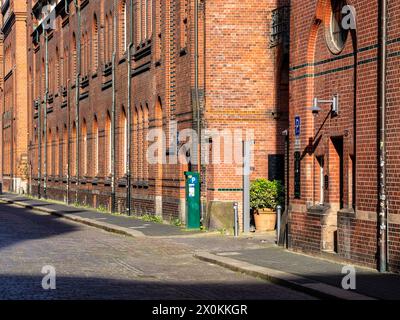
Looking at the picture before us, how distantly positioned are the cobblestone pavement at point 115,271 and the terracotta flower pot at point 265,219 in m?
3.44

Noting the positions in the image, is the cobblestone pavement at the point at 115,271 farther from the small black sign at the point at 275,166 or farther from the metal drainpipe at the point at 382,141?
the small black sign at the point at 275,166

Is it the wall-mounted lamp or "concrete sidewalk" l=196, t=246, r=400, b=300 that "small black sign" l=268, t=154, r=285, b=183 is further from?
the wall-mounted lamp

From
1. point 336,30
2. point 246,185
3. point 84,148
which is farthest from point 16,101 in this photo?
point 336,30

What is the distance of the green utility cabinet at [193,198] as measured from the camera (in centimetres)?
2908

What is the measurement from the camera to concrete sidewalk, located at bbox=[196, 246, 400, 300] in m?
14.5

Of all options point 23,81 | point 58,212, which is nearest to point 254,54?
point 58,212

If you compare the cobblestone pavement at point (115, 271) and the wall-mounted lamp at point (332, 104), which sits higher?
the wall-mounted lamp at point (332, 104)

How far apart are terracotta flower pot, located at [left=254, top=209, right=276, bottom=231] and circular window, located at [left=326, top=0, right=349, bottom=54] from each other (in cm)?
881

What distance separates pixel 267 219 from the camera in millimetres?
28469

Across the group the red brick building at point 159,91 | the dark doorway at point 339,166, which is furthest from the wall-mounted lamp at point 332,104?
Answer: the red brick building at point 159,91

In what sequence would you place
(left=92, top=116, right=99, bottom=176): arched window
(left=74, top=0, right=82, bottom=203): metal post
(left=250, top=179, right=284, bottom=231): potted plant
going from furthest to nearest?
(left=74, top=0, right=82, bottom=203): metal post → (left=92, top=116, right=99, bottom=176): arched window → (left=250, top=179, right=284, bottom=231): potted plant

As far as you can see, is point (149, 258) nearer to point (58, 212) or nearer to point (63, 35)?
point (58, 212)

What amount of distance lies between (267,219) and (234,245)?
4.90 metres

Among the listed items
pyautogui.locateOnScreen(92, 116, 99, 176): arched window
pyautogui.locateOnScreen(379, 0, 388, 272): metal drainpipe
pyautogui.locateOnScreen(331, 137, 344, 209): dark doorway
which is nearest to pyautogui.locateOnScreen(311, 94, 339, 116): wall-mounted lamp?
pyautogui.locateOnScreen(331, 137, 344, 209): dark doorway
